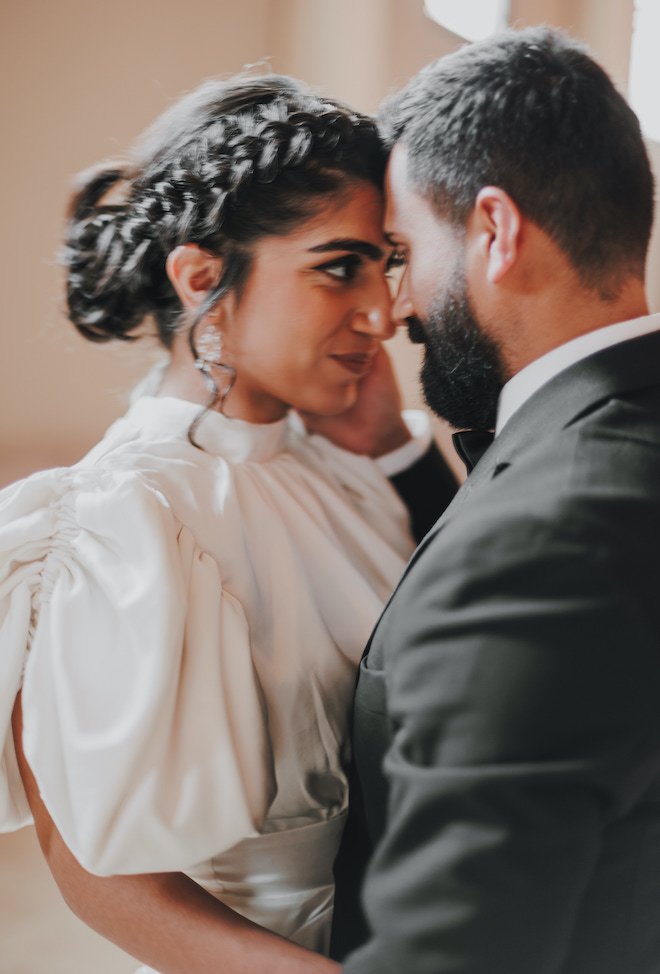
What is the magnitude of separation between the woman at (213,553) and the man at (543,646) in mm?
145

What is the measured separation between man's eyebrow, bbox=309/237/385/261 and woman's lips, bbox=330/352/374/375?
156mm

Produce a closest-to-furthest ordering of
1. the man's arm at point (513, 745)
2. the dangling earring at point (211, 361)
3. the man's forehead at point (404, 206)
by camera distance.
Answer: the man's arm at point (513, 745) < the man's forehead at point (404, 206) < the dangling earring at point (211, 361)

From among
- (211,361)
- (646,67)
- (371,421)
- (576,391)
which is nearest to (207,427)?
(211,361)

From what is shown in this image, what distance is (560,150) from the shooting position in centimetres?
85

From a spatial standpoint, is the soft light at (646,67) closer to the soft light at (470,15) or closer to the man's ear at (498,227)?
the soft light at (470,15)

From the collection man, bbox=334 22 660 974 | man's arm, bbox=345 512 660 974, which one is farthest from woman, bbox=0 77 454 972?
man's arm, bbox=345 512 660 974

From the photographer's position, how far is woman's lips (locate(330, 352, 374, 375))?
3.82ft

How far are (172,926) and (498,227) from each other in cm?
88

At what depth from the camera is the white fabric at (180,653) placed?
0.77 meters

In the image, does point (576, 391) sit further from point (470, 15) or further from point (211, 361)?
point (470, 15)

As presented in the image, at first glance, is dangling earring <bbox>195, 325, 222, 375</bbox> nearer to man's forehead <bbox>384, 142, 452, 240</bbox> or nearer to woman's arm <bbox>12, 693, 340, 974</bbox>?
man's forehead <bbox>384, 142, 452, 240</bbox>

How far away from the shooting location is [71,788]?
768 millimetres

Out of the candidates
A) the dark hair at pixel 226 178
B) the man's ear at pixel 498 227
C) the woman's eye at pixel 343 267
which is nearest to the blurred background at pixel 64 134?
the dark hair at pixel 226 178

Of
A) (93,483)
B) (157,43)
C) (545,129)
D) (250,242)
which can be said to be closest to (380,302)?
(250,242)
